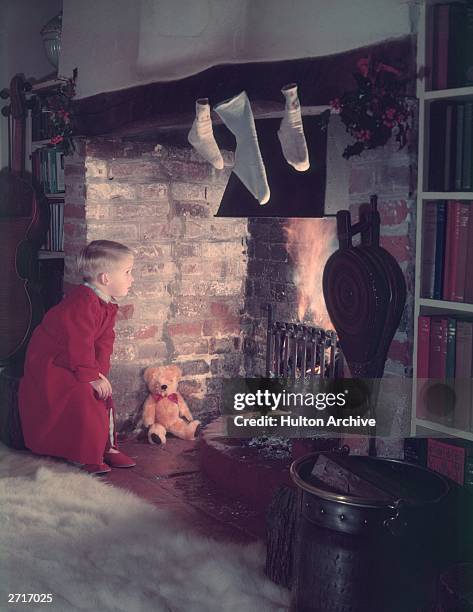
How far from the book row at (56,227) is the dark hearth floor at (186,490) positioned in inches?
44.7

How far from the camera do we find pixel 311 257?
12.8 ft

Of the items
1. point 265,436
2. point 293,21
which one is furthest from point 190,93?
point 265,436

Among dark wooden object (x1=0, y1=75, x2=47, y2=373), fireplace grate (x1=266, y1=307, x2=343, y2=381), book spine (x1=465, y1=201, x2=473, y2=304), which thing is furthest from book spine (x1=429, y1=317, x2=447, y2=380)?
dark wooden object (x1=0, y1=75, x2=47, y2=373)

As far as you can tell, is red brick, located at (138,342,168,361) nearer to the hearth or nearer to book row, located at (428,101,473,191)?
the hearth

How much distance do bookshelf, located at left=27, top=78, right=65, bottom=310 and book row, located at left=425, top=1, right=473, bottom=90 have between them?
2.42 metres

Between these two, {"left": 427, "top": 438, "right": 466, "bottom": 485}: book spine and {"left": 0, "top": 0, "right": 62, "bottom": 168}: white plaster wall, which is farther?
{"left": 0, "top": 0, "right": 62, "bottom": 168}: white plaster wall

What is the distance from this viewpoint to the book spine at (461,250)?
96.1 inches

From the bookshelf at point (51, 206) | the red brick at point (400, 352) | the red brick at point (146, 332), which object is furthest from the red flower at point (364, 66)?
the bookshelf at point (51, 206)

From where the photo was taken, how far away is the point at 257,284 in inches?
169

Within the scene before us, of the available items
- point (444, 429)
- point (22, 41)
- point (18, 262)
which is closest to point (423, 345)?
point (444, 429)

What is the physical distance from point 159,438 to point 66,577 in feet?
5.08

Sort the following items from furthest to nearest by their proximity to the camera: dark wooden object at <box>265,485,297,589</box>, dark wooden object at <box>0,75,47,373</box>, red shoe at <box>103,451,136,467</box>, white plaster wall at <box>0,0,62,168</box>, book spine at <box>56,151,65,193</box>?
white plaster wall at <box>0,0,62,168</box> → book spine at <box>56,151,65,193</box> → dark wooden object at <box>0,75,47,373</box> → red shoe at <box>103,451,136,467</box> → dark wooden object at <box>265,485,297,589</box>

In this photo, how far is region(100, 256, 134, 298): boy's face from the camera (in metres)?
3.61

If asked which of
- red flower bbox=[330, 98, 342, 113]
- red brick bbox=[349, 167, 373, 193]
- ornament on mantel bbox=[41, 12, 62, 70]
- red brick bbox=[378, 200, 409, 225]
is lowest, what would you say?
red brick bbox=[378, 200, 409, 225]
